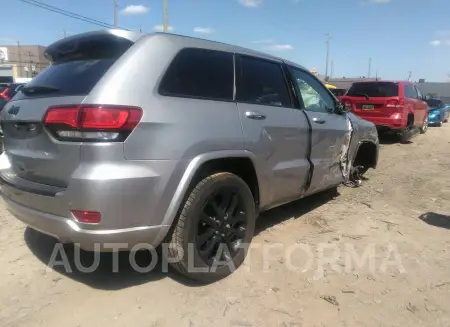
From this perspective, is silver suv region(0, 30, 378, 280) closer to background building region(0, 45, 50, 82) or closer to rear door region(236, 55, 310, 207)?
rear door region(236, 55, 310, 207)

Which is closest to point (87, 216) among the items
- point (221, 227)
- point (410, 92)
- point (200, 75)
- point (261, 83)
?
point (221, 227)

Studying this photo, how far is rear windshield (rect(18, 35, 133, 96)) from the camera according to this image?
263 cm

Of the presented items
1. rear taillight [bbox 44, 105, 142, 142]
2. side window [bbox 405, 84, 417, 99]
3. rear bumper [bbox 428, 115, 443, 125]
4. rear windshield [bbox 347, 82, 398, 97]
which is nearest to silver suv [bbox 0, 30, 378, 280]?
rear taillight [bbox 44, 105, 142, 142]

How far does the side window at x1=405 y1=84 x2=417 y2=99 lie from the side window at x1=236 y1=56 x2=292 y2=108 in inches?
311

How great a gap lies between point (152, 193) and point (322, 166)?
96.3 inches

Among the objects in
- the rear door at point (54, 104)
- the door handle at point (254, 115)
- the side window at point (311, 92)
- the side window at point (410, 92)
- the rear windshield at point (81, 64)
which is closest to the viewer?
the rear door at point (54, 104)

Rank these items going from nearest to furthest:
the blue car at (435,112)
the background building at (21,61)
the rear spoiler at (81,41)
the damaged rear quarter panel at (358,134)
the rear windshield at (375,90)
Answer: the rear spoiler at (81,41) → the damaged rear quarter panel at (358,134) → the rear windshield at (375,90) → the blue car at (435,112) → the background building at (21,61)

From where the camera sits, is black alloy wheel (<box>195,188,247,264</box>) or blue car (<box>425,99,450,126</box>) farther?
blue car (<box>425,99,450,126</box>)

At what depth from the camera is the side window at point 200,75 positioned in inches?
109

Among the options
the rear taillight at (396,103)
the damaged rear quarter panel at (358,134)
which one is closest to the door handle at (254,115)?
the damaged rear quarter panel at (358,134)

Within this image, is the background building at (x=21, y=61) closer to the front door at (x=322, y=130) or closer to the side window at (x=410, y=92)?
the side window at (x=410, y=92)

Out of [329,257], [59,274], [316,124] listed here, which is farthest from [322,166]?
[59,274]

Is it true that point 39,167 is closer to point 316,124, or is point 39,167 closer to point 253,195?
point 253,195

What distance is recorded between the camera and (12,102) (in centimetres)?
311
